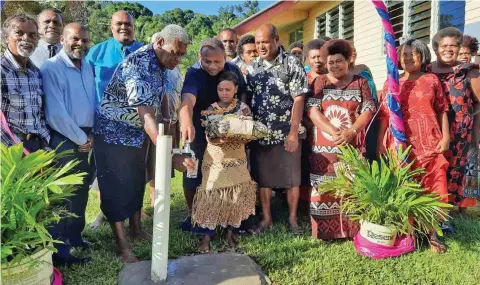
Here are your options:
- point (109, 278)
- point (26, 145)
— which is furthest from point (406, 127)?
point (26, 145)

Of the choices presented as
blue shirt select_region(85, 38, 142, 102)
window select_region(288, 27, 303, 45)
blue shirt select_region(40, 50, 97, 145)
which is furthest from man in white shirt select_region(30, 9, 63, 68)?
window select_region(288, 27, 303, 45)

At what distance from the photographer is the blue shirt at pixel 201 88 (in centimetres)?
342

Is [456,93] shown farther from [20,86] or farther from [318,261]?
[20,86]

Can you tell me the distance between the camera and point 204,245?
337 cm

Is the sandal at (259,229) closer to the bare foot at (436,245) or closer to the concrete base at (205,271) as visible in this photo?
the concrete base at (205,271)

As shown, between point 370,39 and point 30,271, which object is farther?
point 370,39

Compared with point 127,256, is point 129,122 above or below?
above

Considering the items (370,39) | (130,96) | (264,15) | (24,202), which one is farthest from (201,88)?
(264,15)

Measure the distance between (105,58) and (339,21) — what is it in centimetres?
795

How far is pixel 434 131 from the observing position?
11.2 ft

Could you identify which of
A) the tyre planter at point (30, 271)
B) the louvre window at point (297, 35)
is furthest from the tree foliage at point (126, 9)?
the louvre window at point (297, 35)

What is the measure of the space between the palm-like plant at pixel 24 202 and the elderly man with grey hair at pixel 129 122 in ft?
2.41

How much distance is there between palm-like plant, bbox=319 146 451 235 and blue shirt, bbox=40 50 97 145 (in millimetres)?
2069

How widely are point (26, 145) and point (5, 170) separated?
23.3 inches
